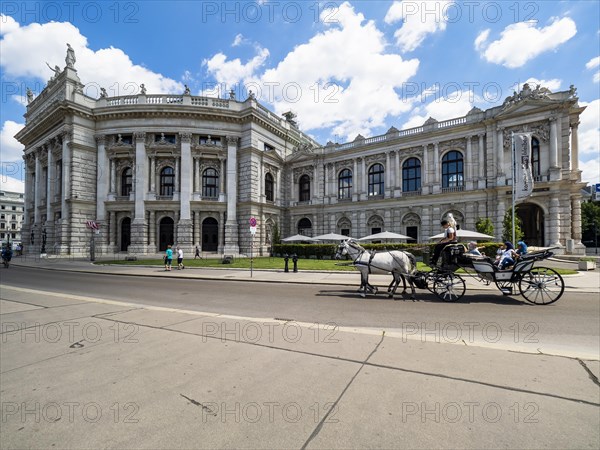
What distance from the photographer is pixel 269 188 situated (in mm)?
41125

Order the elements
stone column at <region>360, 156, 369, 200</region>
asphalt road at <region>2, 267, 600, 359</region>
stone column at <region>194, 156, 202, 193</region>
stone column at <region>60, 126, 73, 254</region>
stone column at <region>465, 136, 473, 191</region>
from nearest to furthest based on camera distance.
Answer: asphalt road at <region>2, 267, 600, 359</region> < stone column at <region>465, 136, 473, 191</region> < stone column at <region>60, 126, 73, 254</region> < stone column at <region>194, 156, 202, 193</region> < stone column at <region>360, 156, 369, 200</region>

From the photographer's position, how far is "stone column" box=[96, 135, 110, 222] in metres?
35.3

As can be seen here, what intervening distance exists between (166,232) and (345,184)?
24695 millimetres

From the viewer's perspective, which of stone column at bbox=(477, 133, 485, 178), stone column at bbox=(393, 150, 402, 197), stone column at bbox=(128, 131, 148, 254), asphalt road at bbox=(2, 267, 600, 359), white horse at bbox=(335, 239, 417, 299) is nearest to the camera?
asphalt road at bbox=(2, 267, 600, 359)

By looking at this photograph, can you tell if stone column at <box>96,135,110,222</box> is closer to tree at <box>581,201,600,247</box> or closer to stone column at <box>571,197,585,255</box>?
stone column at <box>571,197,585,255</box>

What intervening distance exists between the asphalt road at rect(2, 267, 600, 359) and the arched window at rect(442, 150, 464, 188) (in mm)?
23975

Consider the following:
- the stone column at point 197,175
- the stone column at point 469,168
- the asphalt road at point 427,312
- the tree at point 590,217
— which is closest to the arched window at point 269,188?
the stone column at point 197,175

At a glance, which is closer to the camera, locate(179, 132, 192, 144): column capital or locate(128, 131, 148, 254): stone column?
locate(128, 131, 148, 254): stone column

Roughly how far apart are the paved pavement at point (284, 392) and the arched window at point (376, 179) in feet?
111

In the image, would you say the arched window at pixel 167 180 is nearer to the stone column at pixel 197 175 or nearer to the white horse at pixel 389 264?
the stone column at pixel 197 175

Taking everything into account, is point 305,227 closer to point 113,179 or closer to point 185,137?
point 185,137

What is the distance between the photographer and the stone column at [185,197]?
113 feet

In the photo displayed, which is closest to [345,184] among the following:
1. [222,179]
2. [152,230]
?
[222,179]

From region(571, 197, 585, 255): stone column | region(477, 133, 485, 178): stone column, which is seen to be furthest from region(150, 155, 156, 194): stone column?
region(571, 197, 585, 255): stone column
